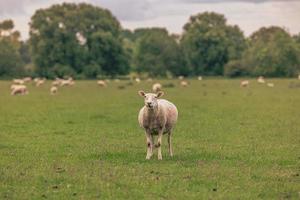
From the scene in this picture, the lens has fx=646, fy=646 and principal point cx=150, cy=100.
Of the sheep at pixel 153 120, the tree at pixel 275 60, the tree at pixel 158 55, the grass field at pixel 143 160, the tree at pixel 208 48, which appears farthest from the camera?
→ the tree at pixel 158 55

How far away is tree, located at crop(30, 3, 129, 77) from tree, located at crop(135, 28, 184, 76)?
12748mm

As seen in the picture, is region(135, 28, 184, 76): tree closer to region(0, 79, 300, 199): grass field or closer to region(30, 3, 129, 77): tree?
region(30, 3, 129, 77): tree

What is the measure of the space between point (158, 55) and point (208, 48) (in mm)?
10872

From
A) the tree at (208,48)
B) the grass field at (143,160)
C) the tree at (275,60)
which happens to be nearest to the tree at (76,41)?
the tree at (208,48)

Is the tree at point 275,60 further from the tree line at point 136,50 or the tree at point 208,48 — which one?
the tree at point 208,48

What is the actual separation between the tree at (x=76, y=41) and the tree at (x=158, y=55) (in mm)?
12748

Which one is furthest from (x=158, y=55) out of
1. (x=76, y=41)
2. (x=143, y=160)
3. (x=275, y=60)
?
(x=143, y=160)

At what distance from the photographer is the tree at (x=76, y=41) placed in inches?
4688

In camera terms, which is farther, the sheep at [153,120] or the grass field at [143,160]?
the sheep at [153,120]

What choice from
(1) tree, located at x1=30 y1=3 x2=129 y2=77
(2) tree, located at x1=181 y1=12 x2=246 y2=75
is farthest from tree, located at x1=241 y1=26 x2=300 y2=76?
(1) tree, located at x1=30 y1=3 x2=129 y2=77

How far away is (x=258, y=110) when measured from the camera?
123ft

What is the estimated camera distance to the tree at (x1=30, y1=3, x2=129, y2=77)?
391 feet

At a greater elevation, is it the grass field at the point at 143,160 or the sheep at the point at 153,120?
the sheep at the point at 153,120

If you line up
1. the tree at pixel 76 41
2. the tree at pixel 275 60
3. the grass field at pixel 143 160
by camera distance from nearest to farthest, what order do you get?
1. the grass field at pixel 143 160
2. the tree at pixel 76 41
3. the tree at pixel 275 60
